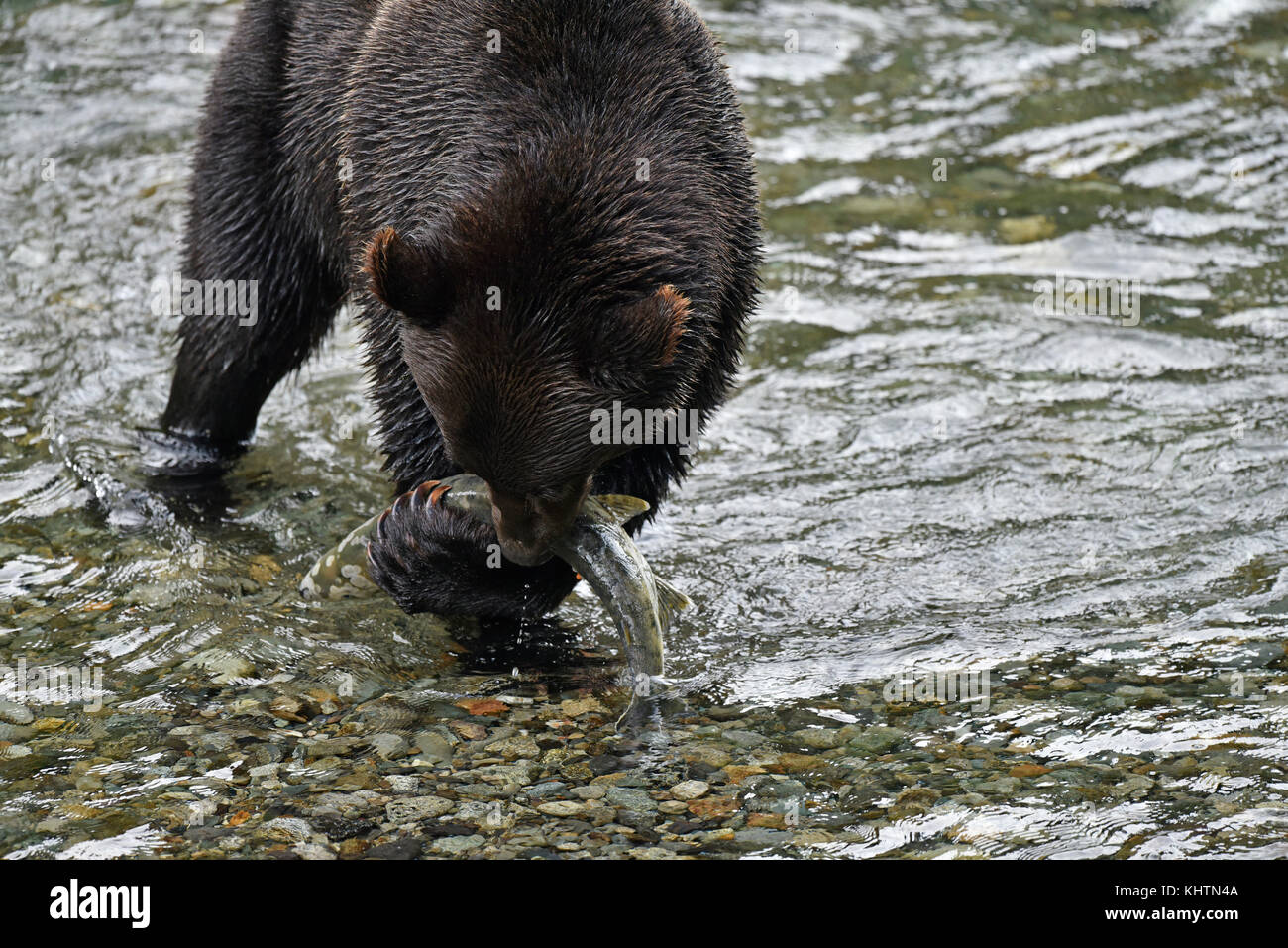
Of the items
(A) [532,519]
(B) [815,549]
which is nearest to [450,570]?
(A) [532,519]

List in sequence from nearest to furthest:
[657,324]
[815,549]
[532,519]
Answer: [657,324] → [532,519] → [815,549]

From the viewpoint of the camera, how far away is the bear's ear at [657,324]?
4688 millimetres

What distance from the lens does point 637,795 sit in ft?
16.3

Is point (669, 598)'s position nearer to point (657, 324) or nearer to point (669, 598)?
point (669, 598)

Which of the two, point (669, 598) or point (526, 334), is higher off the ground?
point (526, 334)

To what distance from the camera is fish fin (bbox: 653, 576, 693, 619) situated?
5980mm

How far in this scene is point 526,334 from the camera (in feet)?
15.7

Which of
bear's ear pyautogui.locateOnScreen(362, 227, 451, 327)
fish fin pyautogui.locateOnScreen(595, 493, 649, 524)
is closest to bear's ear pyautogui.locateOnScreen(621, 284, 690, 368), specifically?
bear's ear pyautogui.locateOnScreen(362, 227, 451, 327)

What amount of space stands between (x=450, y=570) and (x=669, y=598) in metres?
0.87

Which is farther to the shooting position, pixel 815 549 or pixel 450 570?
pixel 815 549

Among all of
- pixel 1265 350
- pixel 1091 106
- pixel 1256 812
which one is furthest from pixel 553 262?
pixel 1091 106

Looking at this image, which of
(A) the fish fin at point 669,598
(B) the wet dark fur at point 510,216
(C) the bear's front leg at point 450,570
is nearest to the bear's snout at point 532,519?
(B) the wet dark fur at point 510,216

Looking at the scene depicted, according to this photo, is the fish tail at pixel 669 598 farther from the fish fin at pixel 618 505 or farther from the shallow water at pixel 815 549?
the fish fin at pixel 618 505

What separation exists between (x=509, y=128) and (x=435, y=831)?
2.29 metres
